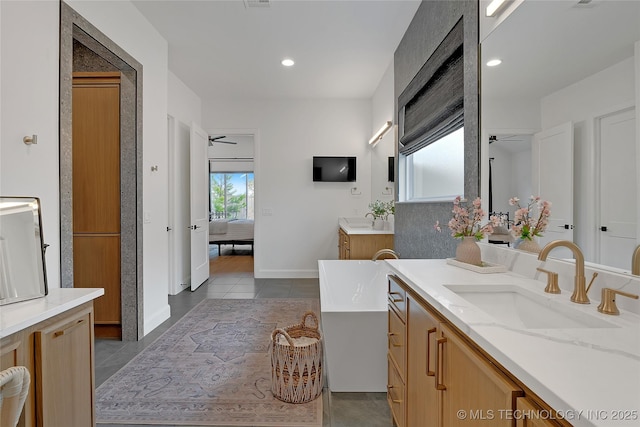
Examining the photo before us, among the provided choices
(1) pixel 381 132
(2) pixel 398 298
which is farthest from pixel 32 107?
(1) pixel 381 132

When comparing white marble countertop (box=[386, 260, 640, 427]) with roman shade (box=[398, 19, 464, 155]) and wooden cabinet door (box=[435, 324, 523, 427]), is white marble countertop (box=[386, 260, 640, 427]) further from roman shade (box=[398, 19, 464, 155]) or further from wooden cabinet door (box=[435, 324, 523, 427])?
roman shade (box=[398, 19, 464, 155])

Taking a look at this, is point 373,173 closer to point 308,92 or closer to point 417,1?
point 308,92

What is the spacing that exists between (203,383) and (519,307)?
75.1 inches

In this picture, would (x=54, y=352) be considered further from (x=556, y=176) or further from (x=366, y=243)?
(x=366, y=243)

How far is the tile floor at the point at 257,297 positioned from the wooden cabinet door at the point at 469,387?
97cm

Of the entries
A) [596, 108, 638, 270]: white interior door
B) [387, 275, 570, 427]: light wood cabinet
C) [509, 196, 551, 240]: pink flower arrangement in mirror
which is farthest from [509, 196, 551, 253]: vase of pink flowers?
[387, 275, 570, 427]: light wood cabinet

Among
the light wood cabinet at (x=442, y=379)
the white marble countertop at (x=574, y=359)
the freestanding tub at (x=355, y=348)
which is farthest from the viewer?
the freestanding tub at (x=355, y=348)

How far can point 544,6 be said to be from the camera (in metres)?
1.23

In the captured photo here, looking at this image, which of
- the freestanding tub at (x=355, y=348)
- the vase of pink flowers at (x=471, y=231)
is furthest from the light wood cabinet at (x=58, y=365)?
the vase of pink flowers at (x=471, y=231)

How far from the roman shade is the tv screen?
1.89 metres

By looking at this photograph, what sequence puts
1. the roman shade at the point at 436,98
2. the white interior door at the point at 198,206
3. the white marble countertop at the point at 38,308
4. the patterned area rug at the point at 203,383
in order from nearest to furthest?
the white marble countertop at the point at 38,308 → the patterned area rug at the point at 203,383 → the roman shade at the point at 436,98 → the white interior door at the point at 198,206

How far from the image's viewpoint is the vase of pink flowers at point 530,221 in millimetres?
1257

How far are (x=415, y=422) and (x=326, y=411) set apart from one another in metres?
0.75

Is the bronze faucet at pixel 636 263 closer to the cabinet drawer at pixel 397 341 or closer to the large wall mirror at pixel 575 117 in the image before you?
the large wall mirror at pixel 575 117
